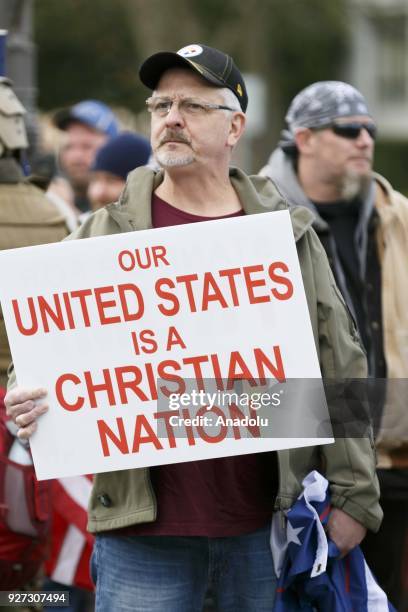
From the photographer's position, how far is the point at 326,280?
4109 mm

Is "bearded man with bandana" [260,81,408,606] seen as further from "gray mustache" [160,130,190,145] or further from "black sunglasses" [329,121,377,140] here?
"gray mustache" [160,130,190,145]

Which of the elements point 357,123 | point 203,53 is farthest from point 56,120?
point 203,53

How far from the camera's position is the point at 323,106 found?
5816 millimetres

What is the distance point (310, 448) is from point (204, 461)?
1.03ft

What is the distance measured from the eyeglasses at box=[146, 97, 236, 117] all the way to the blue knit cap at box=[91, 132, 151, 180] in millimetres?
3244

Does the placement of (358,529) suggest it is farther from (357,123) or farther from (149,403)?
(357,123)

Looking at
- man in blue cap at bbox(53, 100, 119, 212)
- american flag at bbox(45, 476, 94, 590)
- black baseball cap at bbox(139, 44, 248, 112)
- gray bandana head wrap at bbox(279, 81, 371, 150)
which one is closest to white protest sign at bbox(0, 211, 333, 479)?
black baseball cap at bbox(139, 44, 248, 112)

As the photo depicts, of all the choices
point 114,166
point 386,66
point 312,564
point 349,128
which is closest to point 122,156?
point 114,166

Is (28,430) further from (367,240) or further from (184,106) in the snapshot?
(367,240)

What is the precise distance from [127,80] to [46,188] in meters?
32.4

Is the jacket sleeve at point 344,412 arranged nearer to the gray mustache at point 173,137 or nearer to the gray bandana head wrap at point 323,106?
the gray mustache at point 173,137

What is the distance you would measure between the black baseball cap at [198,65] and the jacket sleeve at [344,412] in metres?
0.59

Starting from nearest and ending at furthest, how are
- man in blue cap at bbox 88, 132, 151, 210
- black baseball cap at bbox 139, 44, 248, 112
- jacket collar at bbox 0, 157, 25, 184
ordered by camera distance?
black baseball cap at bbox 139, 44, 248, 112, jacket collar at bbox 0, 157, 25, 184, man in blue cap at bbox 88, 132, 151, 210

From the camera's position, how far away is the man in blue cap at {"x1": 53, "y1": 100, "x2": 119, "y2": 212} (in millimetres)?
9516
